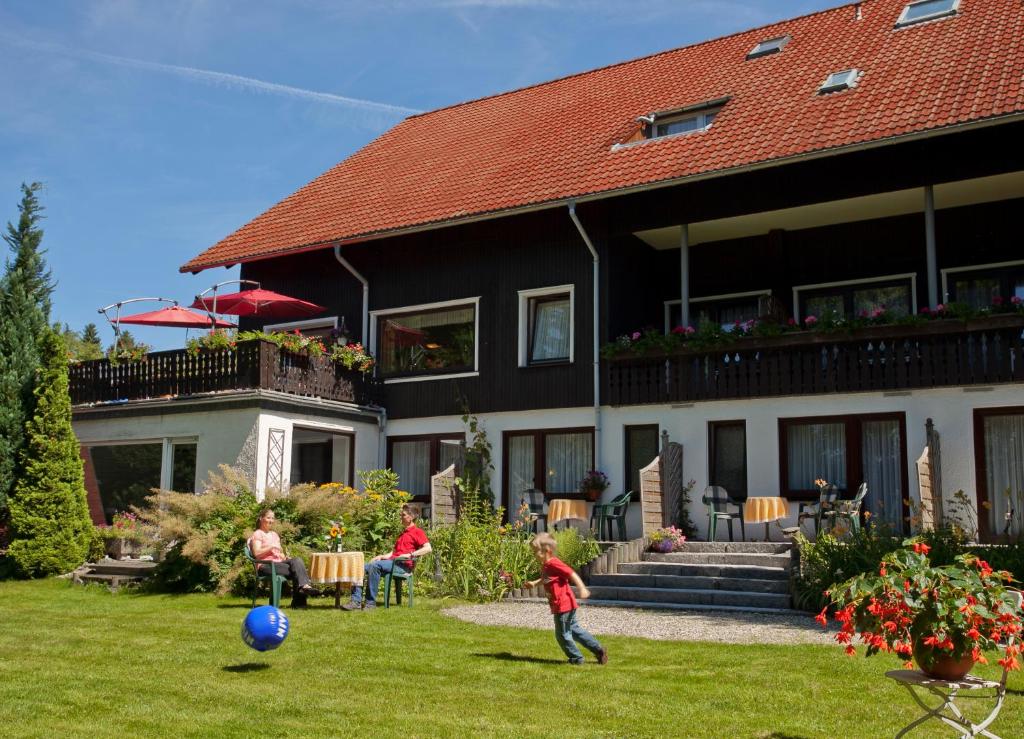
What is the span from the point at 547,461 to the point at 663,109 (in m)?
7.00

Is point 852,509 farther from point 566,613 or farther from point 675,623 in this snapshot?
point 566,613

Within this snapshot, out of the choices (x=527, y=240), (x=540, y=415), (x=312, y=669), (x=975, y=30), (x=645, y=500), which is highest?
(x=975, y=30)

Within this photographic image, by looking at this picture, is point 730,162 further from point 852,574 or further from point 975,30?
point 852,574

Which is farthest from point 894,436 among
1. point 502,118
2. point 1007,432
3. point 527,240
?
point 502,118

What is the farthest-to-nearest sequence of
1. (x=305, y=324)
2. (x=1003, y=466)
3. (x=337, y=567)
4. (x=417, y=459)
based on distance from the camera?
(x=305, y=324) → (x=417, y=459) → (x=1003, y=466) → (x=337, y=567)

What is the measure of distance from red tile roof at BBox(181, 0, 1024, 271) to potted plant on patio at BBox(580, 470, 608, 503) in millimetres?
4701

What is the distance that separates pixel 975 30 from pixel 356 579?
14.1 meters

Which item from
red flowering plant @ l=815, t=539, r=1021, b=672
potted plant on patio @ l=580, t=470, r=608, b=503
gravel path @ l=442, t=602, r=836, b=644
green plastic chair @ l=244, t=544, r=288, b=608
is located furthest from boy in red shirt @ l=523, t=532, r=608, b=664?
potted plant on patio @ l=580, t=470, r=608, b=503

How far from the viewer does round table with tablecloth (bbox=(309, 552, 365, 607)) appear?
1313 centimetres

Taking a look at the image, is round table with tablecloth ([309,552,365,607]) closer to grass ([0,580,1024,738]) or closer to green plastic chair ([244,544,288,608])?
green plastic chair ([244,544,288,608])

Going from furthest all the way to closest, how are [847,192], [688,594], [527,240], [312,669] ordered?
[527,240] < [847,192] < [688,594] < [312,669]

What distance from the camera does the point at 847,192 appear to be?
57.8ft

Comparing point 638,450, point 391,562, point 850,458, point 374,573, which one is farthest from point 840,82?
point 374,573

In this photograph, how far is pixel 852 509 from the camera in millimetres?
15328
